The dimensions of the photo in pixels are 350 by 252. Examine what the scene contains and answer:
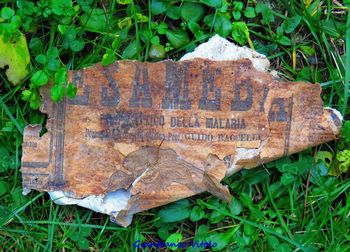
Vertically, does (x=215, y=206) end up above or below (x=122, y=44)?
below

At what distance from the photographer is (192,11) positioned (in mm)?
2184

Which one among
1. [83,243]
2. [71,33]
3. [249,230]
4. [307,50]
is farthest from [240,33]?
[83,243]

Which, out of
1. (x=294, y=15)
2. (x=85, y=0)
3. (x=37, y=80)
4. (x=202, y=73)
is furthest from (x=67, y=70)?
(x=294, y=15)

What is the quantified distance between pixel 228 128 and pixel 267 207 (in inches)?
14.3

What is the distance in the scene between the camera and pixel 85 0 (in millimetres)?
2143

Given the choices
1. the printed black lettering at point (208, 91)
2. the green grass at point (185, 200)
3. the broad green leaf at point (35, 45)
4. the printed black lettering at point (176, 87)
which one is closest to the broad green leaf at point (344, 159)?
the green grass at point (185, 200)

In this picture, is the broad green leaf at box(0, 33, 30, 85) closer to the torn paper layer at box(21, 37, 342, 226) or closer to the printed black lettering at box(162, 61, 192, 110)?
the torn paper layer at box(21, 37, 342, 226)

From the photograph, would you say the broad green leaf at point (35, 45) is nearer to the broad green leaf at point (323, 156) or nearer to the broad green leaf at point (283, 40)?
the broad green leaf at point (283, 40)

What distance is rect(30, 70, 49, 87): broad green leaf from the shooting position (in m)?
2.03

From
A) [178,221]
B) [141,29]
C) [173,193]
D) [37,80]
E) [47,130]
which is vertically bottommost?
[178,221]

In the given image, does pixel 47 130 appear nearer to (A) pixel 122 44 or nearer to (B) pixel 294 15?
(A) pixel 122 44

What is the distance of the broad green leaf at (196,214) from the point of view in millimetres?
2102

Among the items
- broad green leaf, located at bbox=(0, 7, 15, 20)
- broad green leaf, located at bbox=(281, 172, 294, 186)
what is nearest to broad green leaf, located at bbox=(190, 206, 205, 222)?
broad green leaf, located at bbox=(281, 172, 294, 186)

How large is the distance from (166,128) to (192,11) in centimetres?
48
